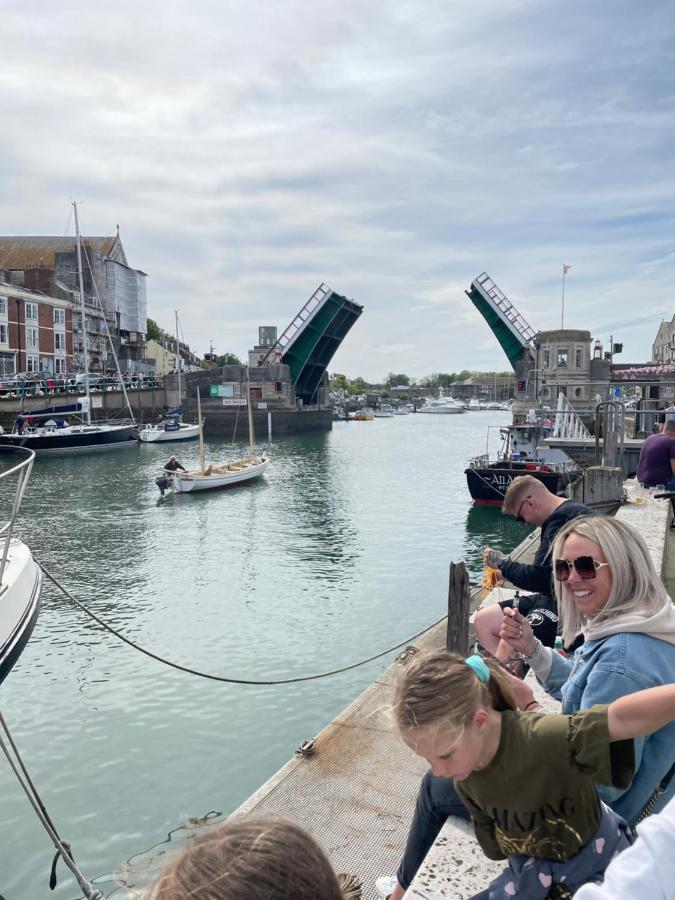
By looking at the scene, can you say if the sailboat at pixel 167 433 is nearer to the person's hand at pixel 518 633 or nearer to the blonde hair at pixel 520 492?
the blonde hair at pixel 520 492

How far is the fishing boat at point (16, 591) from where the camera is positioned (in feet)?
17.3

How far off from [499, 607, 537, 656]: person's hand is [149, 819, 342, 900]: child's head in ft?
6.25

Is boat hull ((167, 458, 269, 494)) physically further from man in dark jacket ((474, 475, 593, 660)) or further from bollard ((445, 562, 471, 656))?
man in dark jacket ((474, 475, 593, 660))

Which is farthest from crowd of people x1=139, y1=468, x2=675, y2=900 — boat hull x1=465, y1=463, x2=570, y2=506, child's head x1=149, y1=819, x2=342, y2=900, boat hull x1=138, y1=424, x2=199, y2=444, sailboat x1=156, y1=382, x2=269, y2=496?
boat hull x1=138, y1=424, x2=199, y2=444

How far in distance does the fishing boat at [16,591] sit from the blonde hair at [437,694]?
3920 mm

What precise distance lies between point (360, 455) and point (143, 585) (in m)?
27.8

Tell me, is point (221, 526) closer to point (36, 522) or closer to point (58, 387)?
point (36, 522)

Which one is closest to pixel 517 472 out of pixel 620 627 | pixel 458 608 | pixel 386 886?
pixel 458 608

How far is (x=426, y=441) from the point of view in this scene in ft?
178

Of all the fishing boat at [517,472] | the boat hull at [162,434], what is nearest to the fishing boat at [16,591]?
the fishing boat at [517,472]

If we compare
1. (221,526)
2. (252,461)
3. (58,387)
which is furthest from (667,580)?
(58,387)

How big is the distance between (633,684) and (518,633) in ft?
2.44

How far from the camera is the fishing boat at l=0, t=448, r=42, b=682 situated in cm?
526

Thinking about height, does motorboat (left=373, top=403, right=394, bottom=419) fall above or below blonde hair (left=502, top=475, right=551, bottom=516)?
below
